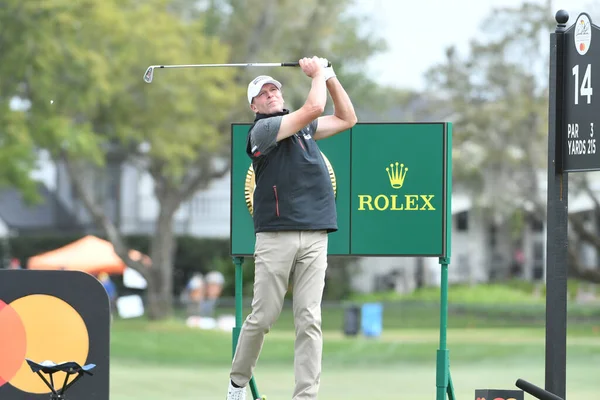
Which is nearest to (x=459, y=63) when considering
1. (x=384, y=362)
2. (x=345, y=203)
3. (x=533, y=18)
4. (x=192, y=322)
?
(x=533, y=18)

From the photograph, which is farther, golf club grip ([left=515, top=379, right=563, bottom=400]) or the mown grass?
the mown grass

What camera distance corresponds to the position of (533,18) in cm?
3212

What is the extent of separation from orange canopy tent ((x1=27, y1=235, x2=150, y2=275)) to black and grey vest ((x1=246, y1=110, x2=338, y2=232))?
2998cm

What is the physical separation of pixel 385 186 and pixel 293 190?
4.14ft

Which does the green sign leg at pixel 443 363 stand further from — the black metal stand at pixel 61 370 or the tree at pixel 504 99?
the tree at pixel 504 99

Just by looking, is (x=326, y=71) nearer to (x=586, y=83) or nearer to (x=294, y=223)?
(x=294, y=223)

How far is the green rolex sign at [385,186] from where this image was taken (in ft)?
23.9

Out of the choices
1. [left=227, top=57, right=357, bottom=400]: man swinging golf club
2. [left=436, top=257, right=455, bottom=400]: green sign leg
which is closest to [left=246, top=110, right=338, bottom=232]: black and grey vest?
[left=227, top=57, right=357, bottom=400]: man swinging golf club

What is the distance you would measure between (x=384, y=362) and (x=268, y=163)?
15292 mm

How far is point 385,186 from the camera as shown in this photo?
24.2ft

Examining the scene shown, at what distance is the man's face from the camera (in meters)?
6.40

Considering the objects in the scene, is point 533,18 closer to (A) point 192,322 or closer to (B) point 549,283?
(A) point 192,322

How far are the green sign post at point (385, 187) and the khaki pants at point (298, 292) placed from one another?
998mm

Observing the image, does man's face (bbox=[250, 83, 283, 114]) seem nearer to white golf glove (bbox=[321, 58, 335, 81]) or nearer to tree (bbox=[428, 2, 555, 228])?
white golf glove (bbox=[321, 58, 335, 81])
